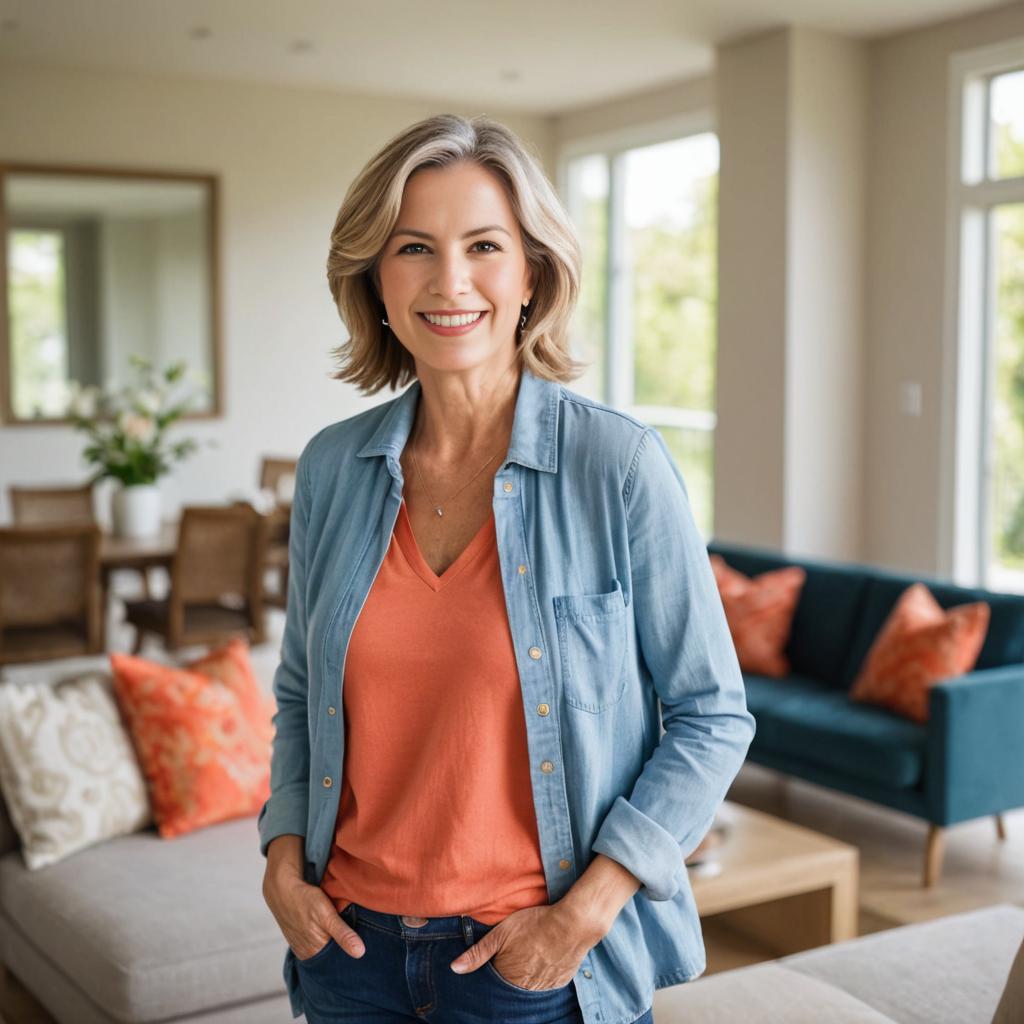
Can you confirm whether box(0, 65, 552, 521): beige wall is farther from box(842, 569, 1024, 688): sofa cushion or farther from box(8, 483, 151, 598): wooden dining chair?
box(842, 569, 1024, 688): sofa cushion

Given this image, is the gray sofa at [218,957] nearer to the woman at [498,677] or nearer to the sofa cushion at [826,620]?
the woman at [498,677]

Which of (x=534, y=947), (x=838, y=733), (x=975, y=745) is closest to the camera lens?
(x=534, y=947)

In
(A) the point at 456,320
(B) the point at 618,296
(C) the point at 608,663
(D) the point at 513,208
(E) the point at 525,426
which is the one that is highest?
(B) the point at 618,296

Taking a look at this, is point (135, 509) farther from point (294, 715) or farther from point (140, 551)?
point (294, 715)

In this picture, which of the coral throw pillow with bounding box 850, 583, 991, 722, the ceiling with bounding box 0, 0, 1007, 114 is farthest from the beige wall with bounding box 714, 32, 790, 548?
the coral throw pillow with bounding box 850, 583, 991, 722

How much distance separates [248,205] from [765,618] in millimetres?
4523

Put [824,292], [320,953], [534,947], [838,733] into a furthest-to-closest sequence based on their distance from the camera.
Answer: [824,292] → [838,733] → [320,953] → [534,947]

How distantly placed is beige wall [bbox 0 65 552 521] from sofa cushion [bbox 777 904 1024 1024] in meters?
5.69

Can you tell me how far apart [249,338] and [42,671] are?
5009 millimetres

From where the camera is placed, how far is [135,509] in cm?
581

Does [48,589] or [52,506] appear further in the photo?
[52,506]

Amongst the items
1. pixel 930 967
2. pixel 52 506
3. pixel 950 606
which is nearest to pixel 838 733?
pixel 950 606

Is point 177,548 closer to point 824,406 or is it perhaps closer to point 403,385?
point 824,406

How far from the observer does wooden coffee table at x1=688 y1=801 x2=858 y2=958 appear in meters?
2.99
